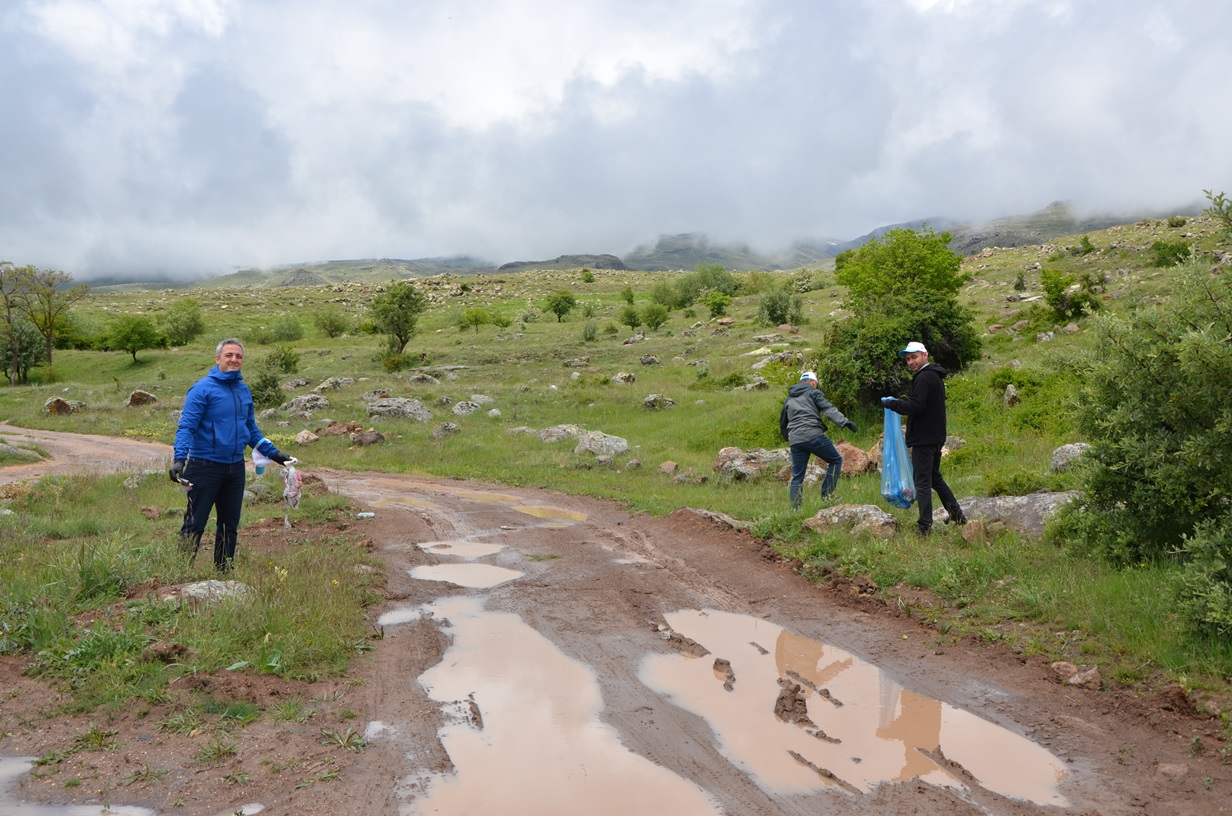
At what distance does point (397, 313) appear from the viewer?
41688 mm

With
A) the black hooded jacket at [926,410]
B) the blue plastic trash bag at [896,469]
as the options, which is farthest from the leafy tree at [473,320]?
the black hooded jacket at [926,410]

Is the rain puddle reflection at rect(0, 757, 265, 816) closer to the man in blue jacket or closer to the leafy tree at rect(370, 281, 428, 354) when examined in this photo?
the man in blue jacket

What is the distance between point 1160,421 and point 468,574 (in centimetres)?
706

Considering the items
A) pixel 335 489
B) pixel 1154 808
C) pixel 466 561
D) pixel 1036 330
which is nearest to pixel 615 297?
pixel 1036 330

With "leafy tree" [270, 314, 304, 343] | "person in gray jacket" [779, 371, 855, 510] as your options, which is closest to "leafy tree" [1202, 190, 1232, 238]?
"person in gray jacket" [779, 371, 855, 510]

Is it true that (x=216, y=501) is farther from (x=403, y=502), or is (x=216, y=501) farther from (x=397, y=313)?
(x=397, y=313)

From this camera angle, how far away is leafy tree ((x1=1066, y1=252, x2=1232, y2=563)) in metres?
6.29

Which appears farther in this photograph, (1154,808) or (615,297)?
(615,297)

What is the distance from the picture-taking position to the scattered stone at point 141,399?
32.3 m

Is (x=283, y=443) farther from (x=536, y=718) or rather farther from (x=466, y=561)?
(x=536, y=718)

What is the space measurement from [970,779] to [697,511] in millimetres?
7397

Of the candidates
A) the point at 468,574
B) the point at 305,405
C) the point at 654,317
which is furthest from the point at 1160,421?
the point at 654,317

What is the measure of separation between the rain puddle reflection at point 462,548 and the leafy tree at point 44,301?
5179 centimetres

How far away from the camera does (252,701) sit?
201 inches
